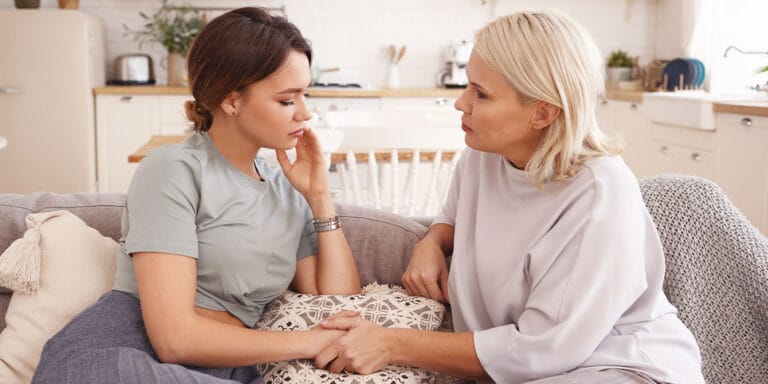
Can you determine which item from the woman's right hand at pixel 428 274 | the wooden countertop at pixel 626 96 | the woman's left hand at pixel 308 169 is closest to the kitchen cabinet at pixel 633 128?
the wooden countertop at pixel 626 96

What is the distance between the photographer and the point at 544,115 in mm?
1507

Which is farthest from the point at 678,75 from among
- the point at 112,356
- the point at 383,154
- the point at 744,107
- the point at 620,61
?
the point at 112,356

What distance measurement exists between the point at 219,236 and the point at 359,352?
0.36 m

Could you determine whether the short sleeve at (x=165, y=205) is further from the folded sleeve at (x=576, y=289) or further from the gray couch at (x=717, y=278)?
the gray couch at (x=717, y=278)

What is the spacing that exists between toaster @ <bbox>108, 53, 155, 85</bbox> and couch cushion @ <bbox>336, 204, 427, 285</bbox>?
4.11m

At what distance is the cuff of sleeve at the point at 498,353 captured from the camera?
1.47 meters

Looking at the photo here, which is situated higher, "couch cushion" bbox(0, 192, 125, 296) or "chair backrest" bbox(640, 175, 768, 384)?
"couch cushion" bbox(0, 192, 125, 296)

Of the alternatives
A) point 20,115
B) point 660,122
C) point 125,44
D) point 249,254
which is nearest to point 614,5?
point 660,122

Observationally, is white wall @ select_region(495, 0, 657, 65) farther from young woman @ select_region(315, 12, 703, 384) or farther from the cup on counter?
young woman @ select_region(315, 12, 703, 384)

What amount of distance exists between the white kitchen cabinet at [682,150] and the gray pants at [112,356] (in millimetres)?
3486

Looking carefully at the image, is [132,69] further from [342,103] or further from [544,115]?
[544,115]

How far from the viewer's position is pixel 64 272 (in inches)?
68.2

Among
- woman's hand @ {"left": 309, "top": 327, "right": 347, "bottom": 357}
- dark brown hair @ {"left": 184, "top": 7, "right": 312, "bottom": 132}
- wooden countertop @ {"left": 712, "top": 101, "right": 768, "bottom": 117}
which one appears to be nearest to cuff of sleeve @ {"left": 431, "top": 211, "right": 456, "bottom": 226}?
woman's hand @ {"left": 309, "top": 327, "right": 347, "bottom": 357}

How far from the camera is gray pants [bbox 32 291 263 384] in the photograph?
136 cm
